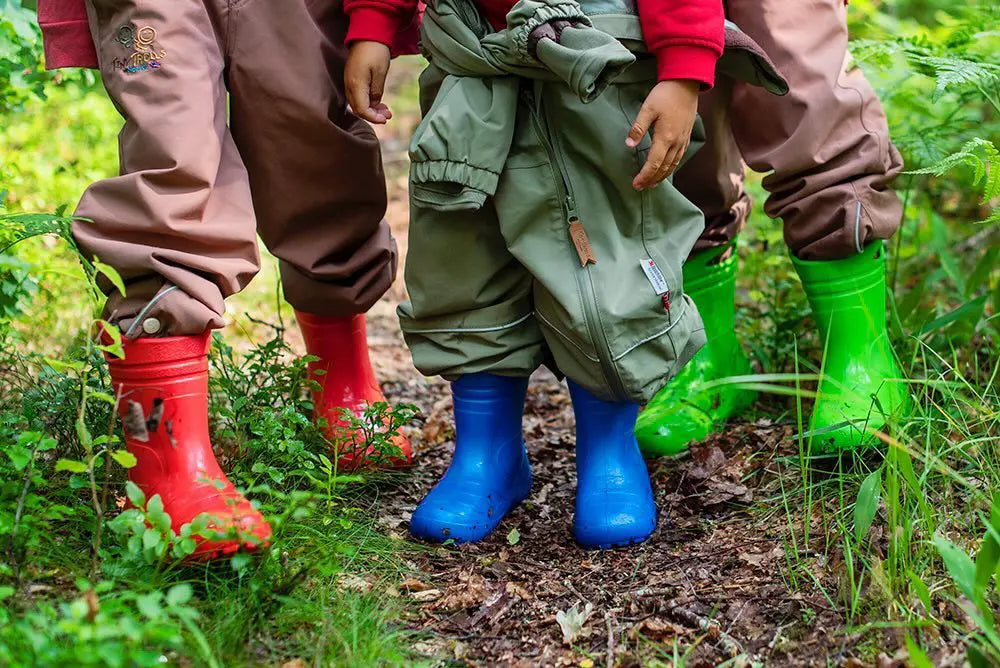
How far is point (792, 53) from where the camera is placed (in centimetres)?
207

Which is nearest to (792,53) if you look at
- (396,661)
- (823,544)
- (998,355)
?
(998,355)

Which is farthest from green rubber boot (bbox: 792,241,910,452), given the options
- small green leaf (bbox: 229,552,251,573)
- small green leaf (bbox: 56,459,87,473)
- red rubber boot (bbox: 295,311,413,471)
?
small green leaf (bbox: 56,459,87,473)

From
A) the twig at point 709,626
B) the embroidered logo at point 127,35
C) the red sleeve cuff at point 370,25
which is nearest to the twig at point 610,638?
the twig at point 709,626

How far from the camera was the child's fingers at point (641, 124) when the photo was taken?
177cm

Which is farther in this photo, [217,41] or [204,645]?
[217,41]

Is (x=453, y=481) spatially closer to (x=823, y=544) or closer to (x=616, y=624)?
(x=616, y=624)

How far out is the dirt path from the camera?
5.29 ft

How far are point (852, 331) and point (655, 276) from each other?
0.59 metres

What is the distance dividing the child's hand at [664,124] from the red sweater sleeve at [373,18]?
584 millimetres

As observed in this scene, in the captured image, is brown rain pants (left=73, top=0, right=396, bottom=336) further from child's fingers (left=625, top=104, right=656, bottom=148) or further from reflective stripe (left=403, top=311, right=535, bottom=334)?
child's fingers (left=625, top=104, right=656, bottom=148)

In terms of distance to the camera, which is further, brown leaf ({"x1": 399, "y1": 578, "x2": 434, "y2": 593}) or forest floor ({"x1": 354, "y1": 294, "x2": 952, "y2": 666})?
brown leaf ({"x1": 399, "y1": 578, "x2": 434, "y2": 593})

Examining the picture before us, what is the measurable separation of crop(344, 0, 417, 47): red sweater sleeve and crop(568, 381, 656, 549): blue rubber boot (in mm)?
833

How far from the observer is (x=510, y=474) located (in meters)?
2.12

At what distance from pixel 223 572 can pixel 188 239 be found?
60cm
